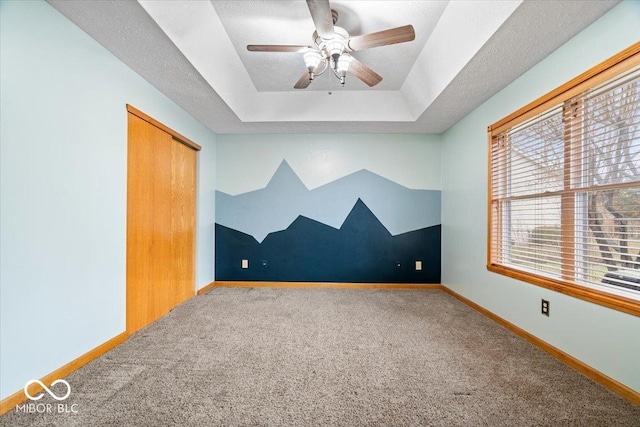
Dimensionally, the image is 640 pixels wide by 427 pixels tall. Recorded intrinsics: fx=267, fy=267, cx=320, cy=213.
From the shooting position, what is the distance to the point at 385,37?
1.76 m

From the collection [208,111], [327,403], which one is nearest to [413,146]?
[208,111]

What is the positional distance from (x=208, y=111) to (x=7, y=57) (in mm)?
1814

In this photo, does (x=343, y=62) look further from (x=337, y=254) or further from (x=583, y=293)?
(x=337, y=254)

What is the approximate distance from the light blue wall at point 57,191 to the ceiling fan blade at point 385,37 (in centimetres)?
187

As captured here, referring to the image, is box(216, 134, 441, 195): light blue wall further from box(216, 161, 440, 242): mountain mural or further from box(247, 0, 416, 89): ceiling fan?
box(247, 0, 416, 89): ceiling fan

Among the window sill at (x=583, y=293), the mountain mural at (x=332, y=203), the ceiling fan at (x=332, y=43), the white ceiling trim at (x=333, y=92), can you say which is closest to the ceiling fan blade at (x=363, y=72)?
the ceiling fan at (x=332, y=43)

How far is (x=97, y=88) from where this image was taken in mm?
1965

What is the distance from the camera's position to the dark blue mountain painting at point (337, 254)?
3.98 metres

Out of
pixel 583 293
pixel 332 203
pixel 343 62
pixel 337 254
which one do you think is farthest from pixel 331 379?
pixel 332 203

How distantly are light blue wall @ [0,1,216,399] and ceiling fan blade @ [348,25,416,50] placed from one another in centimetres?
187

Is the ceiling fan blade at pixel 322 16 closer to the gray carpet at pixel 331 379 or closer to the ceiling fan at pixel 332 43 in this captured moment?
the ceiling fan at pixel 332 43

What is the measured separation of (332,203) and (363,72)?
2073 millimetres

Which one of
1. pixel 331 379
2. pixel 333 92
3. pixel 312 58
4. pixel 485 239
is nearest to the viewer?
pixel 331 379

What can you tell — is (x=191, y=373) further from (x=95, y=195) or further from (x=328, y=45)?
(x=328, y=45)
